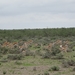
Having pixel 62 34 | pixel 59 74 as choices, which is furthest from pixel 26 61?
pixel 62 34

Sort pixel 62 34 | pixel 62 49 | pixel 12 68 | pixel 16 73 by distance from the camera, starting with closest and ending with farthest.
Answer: pixel 16 73 < pixel 12 68 < pixel 62 49 < pixel 62 34

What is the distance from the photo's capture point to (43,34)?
Answer: 5797 centimetres

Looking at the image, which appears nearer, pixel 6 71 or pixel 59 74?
pixel 59 74

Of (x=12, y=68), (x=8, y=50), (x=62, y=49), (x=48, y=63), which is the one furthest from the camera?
(x=8, y=50)

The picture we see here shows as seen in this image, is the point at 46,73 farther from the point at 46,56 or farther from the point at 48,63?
the point at 46,56

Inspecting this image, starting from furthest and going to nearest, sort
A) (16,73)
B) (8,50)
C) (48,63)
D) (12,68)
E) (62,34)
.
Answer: (62,34), (8,50), (48,63), (12,68), (16,73)

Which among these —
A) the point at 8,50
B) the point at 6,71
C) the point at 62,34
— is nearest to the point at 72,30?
the point at 62,34

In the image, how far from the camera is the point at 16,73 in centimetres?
1426

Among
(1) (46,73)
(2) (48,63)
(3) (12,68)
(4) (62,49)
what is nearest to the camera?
(1) (46,73)

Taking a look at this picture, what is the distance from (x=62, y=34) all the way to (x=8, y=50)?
34.0 meters

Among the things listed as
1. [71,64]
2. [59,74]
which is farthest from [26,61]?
[59,74]

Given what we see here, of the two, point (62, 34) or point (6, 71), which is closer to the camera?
point (6, 71)

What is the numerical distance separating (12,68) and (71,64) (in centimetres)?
293

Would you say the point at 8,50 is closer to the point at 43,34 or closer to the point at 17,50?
the point at 17,50
